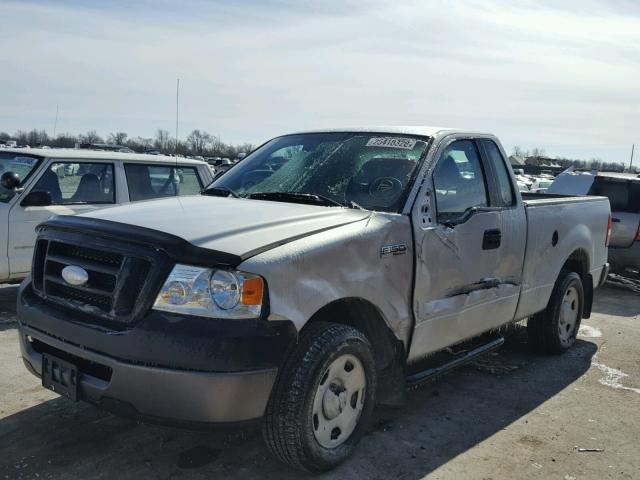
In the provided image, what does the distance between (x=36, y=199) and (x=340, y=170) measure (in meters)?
3.97

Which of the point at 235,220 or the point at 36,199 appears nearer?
the point at 235,220

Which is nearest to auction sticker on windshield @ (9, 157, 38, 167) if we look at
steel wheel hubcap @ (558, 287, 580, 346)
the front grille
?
the front grille

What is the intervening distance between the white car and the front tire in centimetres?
394

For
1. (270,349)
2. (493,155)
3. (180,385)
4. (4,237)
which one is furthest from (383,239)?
(4,237)

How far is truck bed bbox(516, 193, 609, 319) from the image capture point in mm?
5086

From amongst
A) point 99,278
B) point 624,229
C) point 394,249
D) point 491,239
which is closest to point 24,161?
point 99,278

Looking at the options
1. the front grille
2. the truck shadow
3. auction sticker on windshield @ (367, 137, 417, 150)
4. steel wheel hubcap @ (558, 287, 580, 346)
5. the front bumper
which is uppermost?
auction sticker on windshield @ (367, 137, 417, 150)

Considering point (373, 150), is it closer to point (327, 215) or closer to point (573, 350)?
point (327, 215)

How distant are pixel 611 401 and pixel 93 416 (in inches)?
146

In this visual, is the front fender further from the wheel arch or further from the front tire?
the front tire

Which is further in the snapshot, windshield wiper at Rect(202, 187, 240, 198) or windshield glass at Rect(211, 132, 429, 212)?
windshield wiper at Rect(202, 187, 240, 198)

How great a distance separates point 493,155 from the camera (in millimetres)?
4957

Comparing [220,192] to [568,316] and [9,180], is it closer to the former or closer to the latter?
[9,180]

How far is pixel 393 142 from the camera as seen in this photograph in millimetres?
4234
